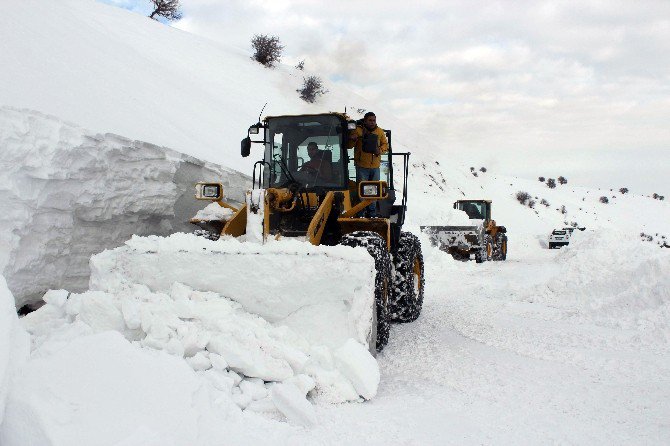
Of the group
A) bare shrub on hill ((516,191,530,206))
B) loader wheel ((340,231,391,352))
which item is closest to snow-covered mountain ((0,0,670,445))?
loader wheel ((340,231,391,352))

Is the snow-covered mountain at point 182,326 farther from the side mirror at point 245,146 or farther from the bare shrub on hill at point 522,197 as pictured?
the bare shrub on hill at point 522,197

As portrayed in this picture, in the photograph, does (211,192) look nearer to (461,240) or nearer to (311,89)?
(461,240)

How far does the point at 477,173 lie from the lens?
41062 millimetres

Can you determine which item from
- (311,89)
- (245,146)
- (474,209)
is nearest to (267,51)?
(311,89)

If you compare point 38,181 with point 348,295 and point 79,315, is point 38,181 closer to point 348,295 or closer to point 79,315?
point 79,315

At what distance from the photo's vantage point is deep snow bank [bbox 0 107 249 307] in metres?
6.10

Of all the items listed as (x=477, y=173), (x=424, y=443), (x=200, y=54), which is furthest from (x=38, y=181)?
(x=477, y=173)

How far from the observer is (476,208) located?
2136cm

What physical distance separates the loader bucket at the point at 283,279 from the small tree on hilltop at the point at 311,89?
82.4 feet

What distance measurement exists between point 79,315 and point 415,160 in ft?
94.0

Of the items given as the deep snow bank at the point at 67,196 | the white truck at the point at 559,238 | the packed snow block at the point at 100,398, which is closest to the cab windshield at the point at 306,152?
the deep snow bank at the point at 67,196

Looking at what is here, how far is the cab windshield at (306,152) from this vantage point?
21.9ft

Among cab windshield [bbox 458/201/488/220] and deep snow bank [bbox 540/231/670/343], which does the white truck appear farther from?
deep snow bank [bbox 540/231/670/343]

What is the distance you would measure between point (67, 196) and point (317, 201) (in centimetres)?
282
